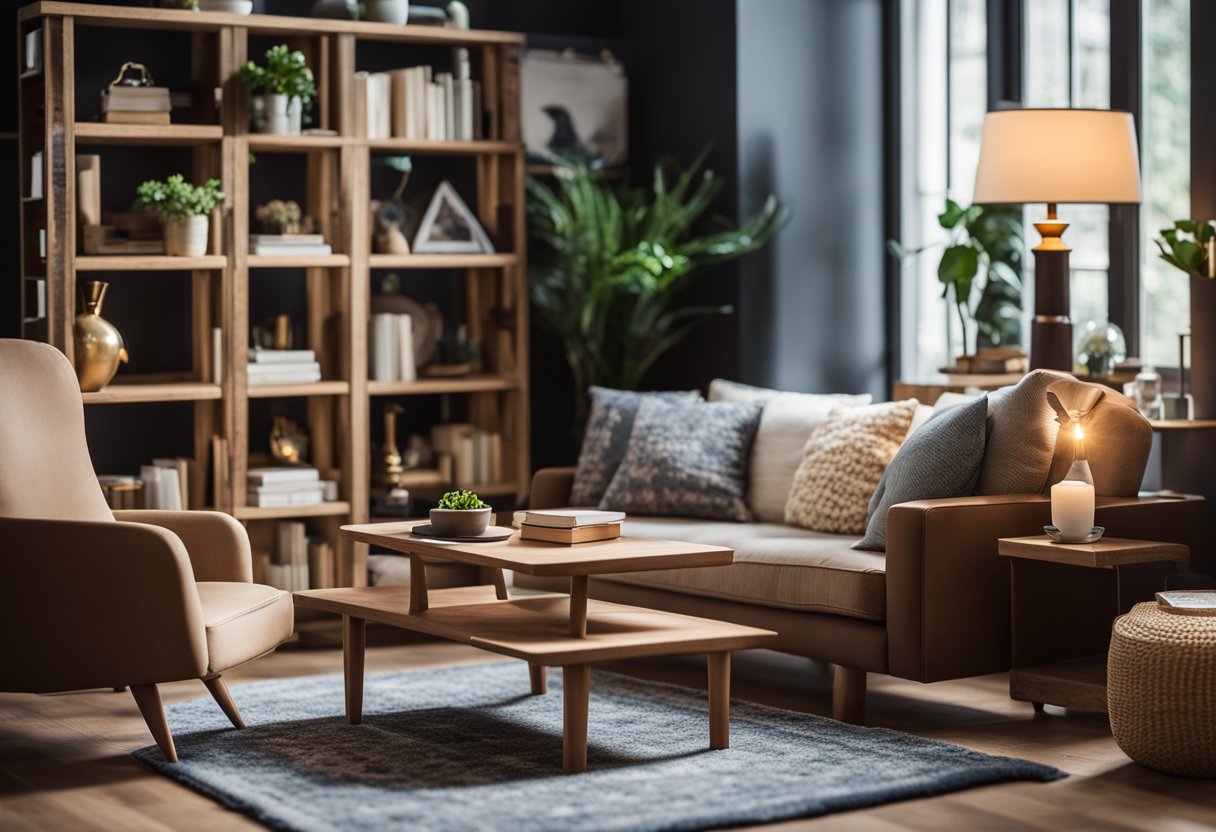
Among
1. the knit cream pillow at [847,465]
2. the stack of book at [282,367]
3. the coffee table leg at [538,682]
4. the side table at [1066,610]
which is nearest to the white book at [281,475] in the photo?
the stack of book at [282,367]

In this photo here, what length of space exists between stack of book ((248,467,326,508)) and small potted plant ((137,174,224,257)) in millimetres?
769

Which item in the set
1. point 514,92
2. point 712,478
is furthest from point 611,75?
point 712,478

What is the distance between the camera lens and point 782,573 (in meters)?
4.55

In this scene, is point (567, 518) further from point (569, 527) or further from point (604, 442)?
point (604, 442)

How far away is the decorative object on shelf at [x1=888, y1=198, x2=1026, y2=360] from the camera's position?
19.2ft

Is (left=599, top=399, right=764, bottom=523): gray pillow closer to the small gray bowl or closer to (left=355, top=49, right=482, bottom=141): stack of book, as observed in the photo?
the small gray bowl

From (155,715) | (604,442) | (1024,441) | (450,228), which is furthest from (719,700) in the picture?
(450,228)

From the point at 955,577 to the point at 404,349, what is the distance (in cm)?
256

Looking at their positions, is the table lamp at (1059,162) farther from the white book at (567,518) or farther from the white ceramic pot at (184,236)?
the white ceramic pot at (184,236)

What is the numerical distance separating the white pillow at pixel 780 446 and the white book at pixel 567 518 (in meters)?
1.15

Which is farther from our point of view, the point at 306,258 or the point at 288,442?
the point at 288,442

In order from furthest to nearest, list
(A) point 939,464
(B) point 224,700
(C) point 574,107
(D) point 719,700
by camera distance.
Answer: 1. (C) point 574,107
2. (A) point 939,464
3. (B) point 224,700
4. (D) point 719,700

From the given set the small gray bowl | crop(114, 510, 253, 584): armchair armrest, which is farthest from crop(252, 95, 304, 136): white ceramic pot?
the small gray bowl

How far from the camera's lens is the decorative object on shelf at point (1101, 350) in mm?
5352
